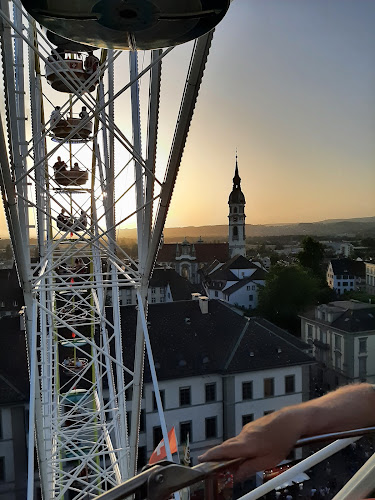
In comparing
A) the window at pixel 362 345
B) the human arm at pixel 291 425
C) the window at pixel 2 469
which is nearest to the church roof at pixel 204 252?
the window at pixel 362 345

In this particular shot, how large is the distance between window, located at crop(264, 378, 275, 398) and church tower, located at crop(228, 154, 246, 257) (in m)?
36.7

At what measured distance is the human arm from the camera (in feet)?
3.10

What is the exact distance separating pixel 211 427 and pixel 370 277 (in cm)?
A: 2388

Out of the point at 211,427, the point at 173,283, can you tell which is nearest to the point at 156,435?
the point at 211,427

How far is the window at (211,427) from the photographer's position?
43.8 ft

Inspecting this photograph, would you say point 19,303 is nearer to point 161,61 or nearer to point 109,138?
point 109,138

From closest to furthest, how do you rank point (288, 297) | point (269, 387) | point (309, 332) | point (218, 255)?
point (269, 387) → point (309, 332) → point (288, 297) → point (218, 255)

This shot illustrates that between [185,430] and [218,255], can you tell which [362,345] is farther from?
[218,255]

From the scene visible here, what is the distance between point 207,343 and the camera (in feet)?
48.8

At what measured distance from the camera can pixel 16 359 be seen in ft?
42.9

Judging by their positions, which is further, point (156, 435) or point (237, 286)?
point (237, 286)

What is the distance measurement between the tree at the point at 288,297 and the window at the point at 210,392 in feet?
46.1

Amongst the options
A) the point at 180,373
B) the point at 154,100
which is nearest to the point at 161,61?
the point at 154,100

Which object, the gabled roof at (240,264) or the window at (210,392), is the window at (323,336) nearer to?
the window at (210,392)
